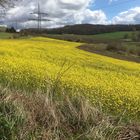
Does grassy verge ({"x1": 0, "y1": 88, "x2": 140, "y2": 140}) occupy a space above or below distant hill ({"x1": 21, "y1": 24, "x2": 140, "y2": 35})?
above

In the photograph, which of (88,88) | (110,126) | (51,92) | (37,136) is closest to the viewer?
(37,136)

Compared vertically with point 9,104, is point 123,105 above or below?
below

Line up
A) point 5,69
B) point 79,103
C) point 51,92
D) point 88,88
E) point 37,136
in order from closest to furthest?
point 37,136 < point 79,103 < point 51,92 < point 88,88 < point 5,69

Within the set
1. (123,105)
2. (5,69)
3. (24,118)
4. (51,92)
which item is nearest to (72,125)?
(24,118)

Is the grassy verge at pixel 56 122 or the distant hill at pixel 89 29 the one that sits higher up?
the grassy verge at pixel 56 122

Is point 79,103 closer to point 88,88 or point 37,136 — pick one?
point 37,136

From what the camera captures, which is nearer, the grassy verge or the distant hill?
the grassy verge

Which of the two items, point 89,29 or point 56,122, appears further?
point 89,29

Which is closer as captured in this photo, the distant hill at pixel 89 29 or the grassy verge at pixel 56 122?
the grassy verge at pixel 56 122

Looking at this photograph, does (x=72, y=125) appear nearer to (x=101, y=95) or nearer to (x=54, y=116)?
(x=54, y=116)

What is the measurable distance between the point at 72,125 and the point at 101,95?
26.6ft

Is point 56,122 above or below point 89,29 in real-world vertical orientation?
above

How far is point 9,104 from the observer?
7098mm

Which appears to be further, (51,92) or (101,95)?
(101,95)
